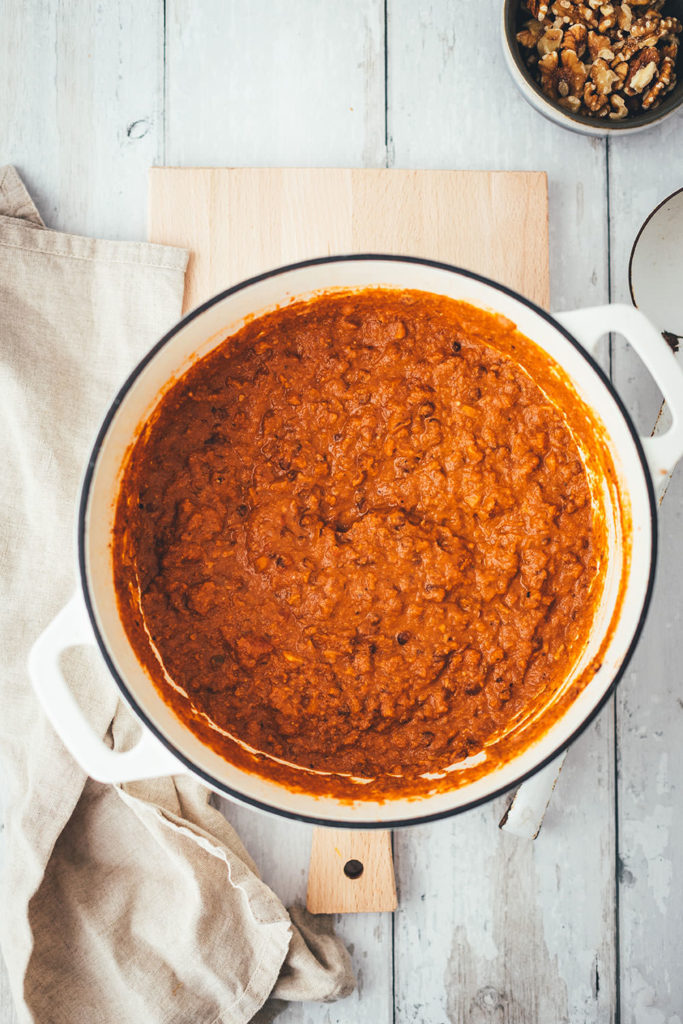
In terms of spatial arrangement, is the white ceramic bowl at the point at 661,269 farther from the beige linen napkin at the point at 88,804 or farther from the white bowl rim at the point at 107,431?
the beige linen napkin at the point at 88,804

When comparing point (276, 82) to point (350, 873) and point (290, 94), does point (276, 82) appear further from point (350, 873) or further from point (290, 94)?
point (350, 873)

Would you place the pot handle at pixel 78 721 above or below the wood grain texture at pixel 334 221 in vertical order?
below

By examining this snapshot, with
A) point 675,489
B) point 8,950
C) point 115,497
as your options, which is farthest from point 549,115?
point 8,950

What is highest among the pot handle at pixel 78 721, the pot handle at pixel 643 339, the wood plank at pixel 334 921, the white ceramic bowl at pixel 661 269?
the white ceramic bowl at pixel 661 269

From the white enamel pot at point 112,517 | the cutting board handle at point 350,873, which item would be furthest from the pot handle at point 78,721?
the cutting board handle at point 350,873

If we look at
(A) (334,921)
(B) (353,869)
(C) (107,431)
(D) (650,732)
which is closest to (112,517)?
(C) (107,431)

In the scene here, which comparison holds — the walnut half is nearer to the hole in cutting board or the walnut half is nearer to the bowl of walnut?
the bowl of walnut
